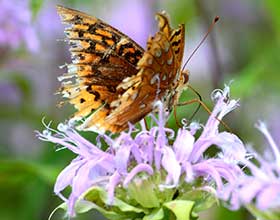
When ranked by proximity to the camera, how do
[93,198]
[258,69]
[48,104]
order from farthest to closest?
1. [48,104]
2. [258,69]
3. [93,198]

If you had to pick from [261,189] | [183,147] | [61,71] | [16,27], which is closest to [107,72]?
[183,147]

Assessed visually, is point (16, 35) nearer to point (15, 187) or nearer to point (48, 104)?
point (15, 187)

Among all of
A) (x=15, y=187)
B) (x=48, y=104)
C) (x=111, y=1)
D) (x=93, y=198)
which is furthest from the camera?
(x=111, y=1)

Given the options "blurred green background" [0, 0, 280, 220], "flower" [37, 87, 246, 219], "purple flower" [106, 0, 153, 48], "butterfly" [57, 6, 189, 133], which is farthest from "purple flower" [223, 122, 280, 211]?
"purple flower" [106, 0, 153, 48]

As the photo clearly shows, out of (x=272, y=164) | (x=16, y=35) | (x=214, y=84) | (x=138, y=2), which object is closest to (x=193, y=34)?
(x=138, y=2)

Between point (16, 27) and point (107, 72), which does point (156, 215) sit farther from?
point (16, 27)

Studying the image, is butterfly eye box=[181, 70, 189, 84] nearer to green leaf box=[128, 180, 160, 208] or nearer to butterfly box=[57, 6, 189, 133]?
butterfly box=[57, 6, 189, 133]

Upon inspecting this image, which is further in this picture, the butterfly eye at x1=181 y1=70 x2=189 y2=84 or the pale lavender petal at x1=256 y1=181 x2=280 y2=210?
the butterfly eye at x1=181 y1=70 x2=189 y2=84
